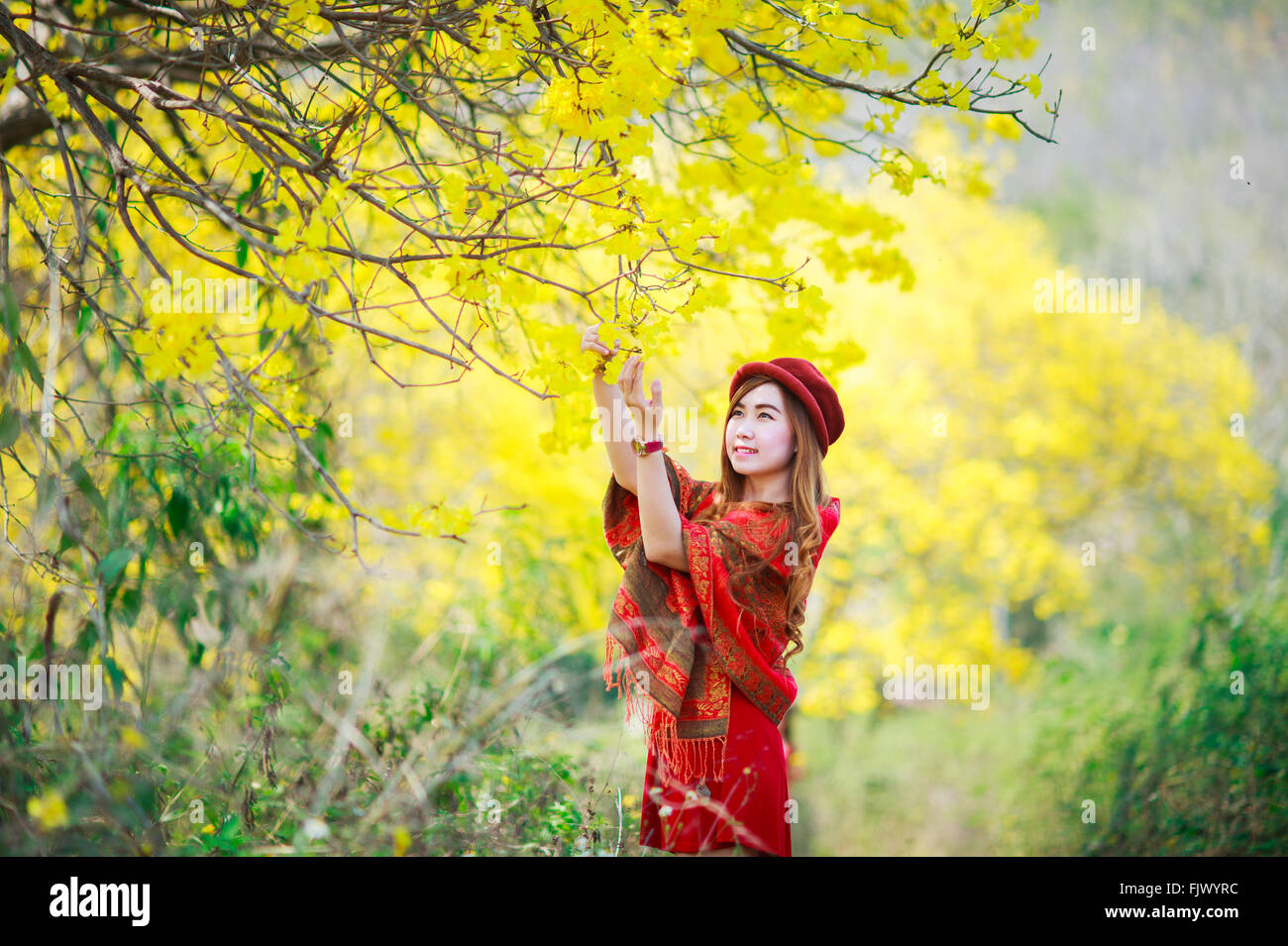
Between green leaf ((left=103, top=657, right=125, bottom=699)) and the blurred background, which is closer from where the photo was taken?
green leaf ((left=103, top=657, right=125, bottom=699))

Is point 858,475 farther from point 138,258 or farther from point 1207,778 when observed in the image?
point 138,258

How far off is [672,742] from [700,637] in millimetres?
240

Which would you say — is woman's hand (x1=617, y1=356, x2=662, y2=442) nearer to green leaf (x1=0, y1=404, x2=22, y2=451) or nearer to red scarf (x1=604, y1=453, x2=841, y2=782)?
red scarf (x1=604, y1=453, x2=841, y2=782)

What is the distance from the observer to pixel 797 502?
2293 mm

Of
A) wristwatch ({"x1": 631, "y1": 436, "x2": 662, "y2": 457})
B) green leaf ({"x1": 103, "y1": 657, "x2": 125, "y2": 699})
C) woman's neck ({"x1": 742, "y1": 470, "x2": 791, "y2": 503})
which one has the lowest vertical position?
green leaf ({"x1": 103, "y1": 657, "x2": 125, "y2": 699})

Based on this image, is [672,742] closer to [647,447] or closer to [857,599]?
[647,447]

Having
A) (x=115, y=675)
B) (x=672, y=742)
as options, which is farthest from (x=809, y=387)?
(x=115, y=675)

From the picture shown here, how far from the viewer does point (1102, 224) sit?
70.3 ft

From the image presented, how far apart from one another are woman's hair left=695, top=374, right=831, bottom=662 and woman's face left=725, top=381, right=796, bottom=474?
0.07ft

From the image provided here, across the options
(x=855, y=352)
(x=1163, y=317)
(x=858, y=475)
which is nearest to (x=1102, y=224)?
(x=1163, y=317)

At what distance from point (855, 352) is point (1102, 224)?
21227 millimetres

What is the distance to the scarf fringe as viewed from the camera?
2.18 m

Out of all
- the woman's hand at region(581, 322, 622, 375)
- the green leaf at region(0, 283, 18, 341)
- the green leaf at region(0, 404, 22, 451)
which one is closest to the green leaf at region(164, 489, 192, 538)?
the green leaf at region(0, 404, 22, 451)

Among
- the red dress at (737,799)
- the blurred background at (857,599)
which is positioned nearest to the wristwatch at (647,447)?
the blurred background at (857,599)
